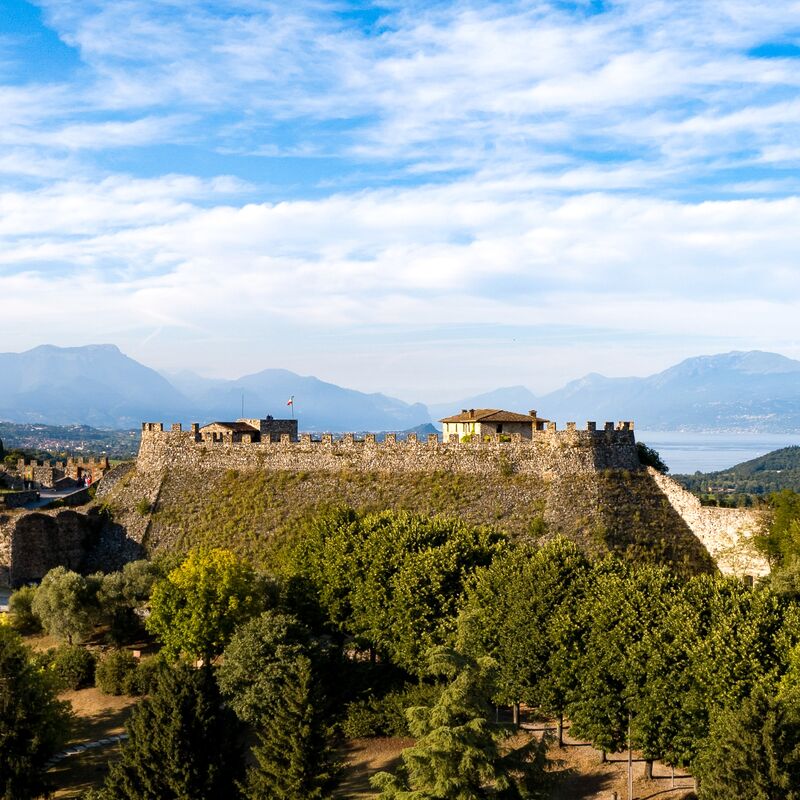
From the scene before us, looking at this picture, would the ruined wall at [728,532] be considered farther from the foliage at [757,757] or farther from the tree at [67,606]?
the tree at [67,606]

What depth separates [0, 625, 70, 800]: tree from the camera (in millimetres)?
35344

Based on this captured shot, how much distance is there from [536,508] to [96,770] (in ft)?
103

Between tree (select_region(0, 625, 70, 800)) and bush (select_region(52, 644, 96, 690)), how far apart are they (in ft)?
26.7

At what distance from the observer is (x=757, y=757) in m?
30.4

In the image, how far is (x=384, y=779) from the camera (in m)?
29.2

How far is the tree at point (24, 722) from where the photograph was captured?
35.3m

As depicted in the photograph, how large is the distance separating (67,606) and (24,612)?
5.95 metres

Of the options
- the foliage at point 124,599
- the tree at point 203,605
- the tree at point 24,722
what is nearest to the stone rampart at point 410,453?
the foliage at point 124,599

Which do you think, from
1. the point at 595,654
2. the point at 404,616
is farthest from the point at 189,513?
the point at 595,654

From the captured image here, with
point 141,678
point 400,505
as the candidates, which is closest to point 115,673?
point 141,678

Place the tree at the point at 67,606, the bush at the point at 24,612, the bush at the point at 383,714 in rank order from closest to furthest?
the bush at the point at 383,714 < the tree at the point at 67,606 < the bush at the point at 24,612

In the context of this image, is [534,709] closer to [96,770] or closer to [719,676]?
[719,676]

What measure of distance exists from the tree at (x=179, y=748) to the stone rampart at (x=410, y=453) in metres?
28.4

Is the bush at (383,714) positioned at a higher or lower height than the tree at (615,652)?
lower
